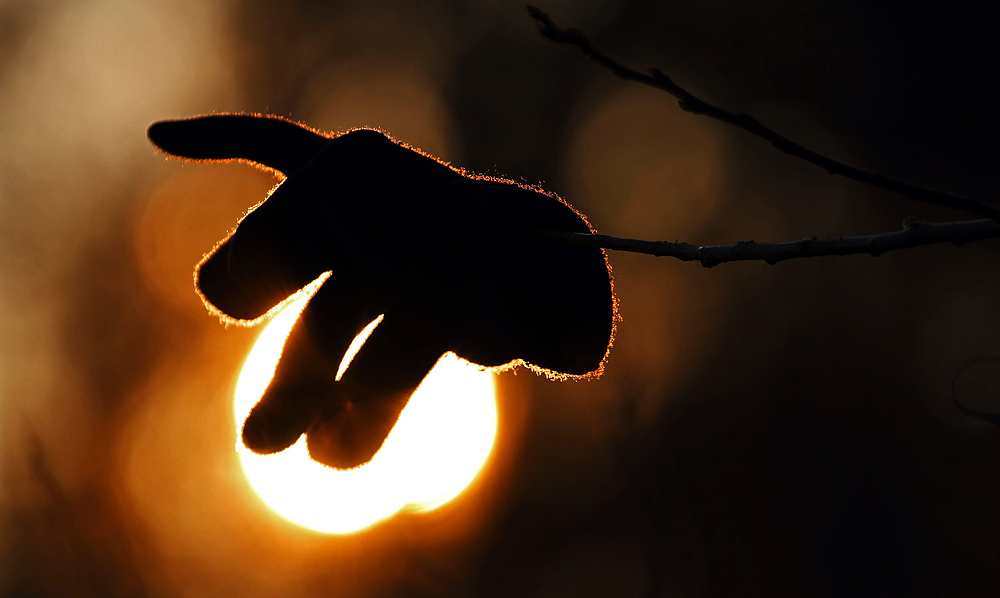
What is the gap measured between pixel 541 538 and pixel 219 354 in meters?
2.14

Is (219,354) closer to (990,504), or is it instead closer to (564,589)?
(564,589)

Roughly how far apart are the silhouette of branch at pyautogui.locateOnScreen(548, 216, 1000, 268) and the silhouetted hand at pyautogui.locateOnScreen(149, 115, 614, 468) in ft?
0.30

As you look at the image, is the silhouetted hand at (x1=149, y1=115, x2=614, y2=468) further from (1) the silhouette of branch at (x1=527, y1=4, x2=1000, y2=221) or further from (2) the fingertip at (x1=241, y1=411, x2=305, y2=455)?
(1) the silhouette of branch at (x1=527, y1=4, x2=1000, y2=221)

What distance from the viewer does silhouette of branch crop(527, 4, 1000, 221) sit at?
0.65 feet

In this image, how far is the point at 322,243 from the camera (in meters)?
0.41

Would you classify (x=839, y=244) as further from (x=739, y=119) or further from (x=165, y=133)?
(x=165, y=133)

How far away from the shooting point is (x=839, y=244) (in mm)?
241

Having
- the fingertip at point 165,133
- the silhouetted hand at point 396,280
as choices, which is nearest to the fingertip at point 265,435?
the silhouetted hand at point 396,280

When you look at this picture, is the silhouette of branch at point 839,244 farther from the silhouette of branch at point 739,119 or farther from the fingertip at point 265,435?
the fingertip at point 265,435

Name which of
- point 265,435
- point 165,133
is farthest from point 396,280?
point 165,133

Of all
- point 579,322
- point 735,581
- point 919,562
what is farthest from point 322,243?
point 919,562

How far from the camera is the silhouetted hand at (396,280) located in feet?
1.28

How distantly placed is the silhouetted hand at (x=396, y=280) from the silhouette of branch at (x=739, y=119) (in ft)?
0.48

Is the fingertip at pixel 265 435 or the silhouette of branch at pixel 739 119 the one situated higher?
the silhouette of branch at pixel 739 119
